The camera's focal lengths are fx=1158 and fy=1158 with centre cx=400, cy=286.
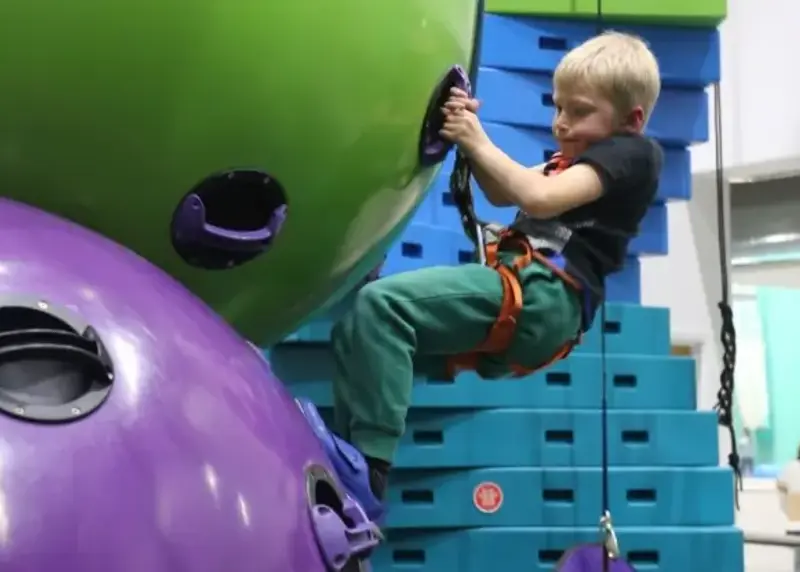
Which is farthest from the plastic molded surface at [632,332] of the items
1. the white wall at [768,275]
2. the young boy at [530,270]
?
the white wall at [768,275]

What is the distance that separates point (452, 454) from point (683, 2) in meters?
0.75

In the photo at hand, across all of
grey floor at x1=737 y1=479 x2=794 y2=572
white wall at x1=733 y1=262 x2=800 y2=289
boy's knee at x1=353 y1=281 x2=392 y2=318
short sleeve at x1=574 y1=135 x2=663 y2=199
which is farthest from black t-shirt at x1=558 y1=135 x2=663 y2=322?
white wall at x1=733 y1=262 x2=800 y2=289

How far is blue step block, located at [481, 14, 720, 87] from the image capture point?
167cm

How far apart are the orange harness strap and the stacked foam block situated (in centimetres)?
33

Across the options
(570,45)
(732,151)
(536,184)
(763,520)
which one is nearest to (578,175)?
(536,184)

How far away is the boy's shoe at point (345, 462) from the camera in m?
0.81

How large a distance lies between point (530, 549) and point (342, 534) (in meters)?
0.87

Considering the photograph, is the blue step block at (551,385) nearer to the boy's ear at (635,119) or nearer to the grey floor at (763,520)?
the boy's ear at (635,119)

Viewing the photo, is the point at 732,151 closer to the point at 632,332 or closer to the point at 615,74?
the point at 632,332

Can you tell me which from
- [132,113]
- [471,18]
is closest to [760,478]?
[471,18]

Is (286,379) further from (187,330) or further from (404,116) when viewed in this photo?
(187,330)

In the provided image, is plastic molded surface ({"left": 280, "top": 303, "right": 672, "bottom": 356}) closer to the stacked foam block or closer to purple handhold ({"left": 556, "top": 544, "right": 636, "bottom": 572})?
the stacked foam block

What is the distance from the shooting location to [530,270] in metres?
1.06

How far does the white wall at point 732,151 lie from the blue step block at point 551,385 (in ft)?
4.43
